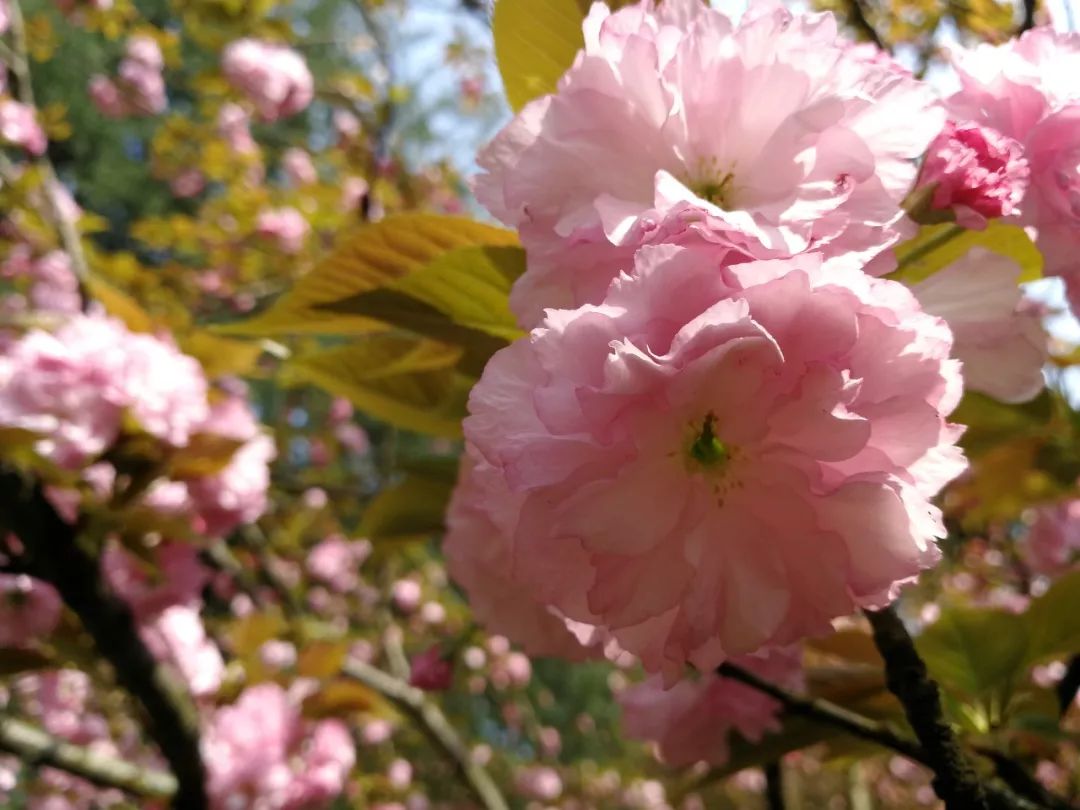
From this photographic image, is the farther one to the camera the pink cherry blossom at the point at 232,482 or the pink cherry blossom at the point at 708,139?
the pink cherry blossom at the point at 232,482

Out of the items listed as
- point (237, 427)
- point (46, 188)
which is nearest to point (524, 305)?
point (237, 427)

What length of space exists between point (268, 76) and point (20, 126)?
0.98 metres

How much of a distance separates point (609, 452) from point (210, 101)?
359 cm

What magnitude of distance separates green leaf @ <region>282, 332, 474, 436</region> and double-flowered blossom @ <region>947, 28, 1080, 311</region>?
319 millimetres

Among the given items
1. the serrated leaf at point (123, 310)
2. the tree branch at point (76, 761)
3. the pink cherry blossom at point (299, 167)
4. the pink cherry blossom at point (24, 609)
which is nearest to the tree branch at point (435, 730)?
the tree branch at point (76, 761)

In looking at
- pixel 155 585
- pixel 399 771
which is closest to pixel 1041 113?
pixel 155 585

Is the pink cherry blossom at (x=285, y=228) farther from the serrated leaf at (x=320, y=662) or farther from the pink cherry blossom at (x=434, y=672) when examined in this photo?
the pink cherry blossom at (x=434, y=672)

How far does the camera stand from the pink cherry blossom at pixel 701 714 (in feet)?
2.08

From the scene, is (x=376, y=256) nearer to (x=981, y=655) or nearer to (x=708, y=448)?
(x=708, y=448)

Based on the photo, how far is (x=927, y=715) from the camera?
1.20 ft

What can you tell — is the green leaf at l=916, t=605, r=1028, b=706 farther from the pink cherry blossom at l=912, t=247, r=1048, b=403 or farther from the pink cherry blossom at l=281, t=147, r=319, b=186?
the pink cherry blossom at l=281, t=147, r=319, b=186

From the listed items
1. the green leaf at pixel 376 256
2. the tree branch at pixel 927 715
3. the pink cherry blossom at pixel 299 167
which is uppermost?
the green leaf at pixel 376 256

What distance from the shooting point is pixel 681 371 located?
0.29m

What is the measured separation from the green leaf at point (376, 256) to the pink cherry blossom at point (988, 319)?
8.9 inches
